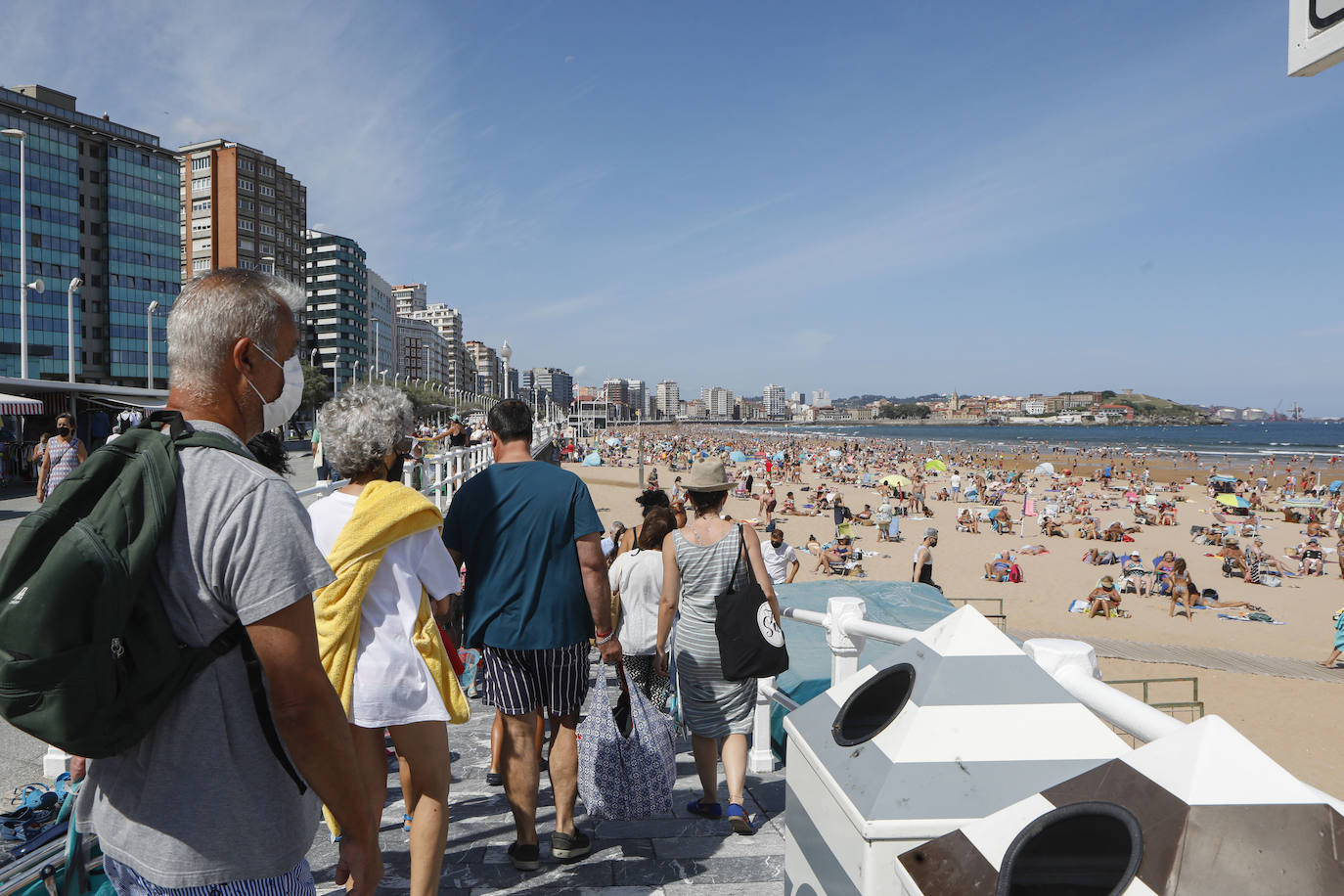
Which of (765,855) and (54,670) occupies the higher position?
(54,670)

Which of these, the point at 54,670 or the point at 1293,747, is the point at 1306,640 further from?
the point at 54,670

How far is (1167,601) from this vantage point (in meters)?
16.2

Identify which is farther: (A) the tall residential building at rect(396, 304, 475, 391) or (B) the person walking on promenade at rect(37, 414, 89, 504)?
(A) the tall residential building at rect(396, 304, 475, 391)

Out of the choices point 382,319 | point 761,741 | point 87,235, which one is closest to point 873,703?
point 761,741

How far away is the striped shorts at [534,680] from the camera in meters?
2.96

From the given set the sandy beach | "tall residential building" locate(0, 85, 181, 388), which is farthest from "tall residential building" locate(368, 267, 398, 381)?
the sandy beach

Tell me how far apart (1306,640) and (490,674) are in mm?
15515

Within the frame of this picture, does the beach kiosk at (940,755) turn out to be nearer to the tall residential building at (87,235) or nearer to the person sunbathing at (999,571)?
the person sunbathing at (999,571)

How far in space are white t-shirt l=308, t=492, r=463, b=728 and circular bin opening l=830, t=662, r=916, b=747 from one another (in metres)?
1.29

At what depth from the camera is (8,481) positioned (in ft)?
61.1

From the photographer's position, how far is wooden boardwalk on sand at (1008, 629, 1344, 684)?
416 inches

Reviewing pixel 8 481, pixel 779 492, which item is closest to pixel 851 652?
pixel 8 481

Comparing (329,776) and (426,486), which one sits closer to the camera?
(329,776)

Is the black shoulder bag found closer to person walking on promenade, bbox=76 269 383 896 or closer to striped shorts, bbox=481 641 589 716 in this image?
striped shorts, bbox=481 641 589 716
